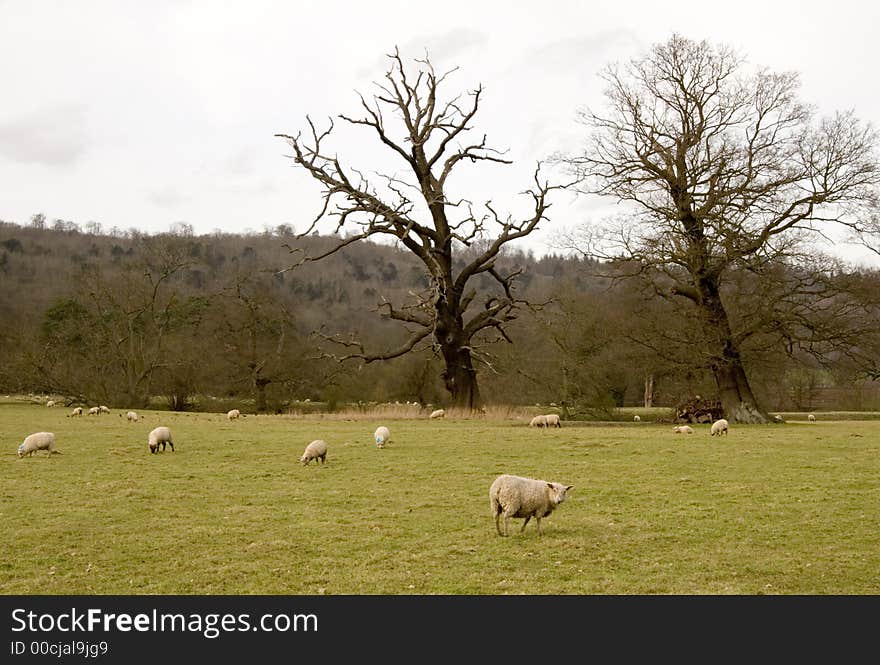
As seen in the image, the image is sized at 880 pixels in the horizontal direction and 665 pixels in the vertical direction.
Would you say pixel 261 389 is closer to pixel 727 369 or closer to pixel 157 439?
pixel 727 369

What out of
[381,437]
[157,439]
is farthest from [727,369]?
[157,439]

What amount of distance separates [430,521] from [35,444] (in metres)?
13.6

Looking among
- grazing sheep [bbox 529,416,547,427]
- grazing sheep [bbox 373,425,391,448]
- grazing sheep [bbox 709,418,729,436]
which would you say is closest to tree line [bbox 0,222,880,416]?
grazing sheep [bbox 529,416,547,427]

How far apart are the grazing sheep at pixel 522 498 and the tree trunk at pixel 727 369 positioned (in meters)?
25.8

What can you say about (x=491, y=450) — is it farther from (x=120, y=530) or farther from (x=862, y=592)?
(x=862, y=592)

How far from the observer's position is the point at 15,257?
112 m

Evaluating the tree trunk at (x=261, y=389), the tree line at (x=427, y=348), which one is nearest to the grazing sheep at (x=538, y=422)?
the tree line at (x=427, y=348)

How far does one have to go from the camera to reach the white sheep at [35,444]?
19891 millimetres

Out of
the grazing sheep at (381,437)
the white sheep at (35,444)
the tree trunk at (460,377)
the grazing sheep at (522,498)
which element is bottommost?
the white sheep at (35,444)

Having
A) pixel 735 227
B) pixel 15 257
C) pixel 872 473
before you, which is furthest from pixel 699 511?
pixel 15 257

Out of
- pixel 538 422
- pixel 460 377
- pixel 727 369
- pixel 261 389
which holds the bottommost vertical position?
pixel 538 422

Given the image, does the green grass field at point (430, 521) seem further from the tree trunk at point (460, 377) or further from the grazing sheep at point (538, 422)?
the tree trunk at point (460, 377)

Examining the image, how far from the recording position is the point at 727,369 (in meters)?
34.8

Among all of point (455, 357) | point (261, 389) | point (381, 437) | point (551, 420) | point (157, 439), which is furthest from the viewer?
point (261, 389)
